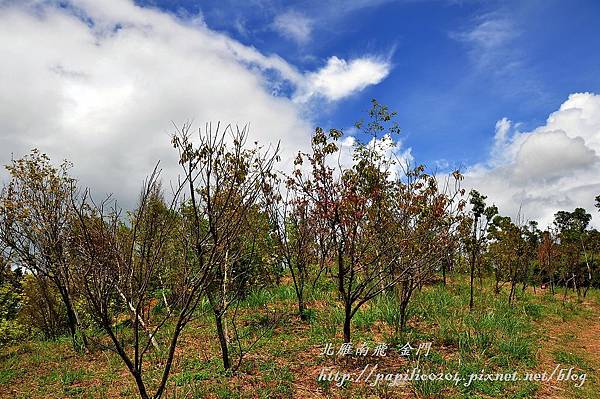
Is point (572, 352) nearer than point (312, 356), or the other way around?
point (312, 356)

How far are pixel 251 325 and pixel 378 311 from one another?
411cm

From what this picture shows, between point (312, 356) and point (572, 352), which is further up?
point (312, 356)

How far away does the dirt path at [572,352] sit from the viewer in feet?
28.0

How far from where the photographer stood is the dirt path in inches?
336

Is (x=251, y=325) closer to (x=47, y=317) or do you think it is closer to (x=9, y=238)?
(x=9, y=238)

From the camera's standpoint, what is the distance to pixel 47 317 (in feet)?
72.6

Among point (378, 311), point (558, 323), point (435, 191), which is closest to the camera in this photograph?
point (435, 191)

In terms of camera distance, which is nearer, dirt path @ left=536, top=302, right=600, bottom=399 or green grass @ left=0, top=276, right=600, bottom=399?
green grass @ left=0, top=276, right=600, bottom=399

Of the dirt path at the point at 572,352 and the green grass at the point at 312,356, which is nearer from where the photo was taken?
the green grass at the point at 312,356

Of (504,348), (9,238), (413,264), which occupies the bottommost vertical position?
(504,348)

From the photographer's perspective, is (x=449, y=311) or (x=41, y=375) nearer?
(x=41, y=375)

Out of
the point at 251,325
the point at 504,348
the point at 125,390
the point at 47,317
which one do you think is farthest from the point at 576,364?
the point at 47,317

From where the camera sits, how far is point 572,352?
11.5 metres

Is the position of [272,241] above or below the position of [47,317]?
above
